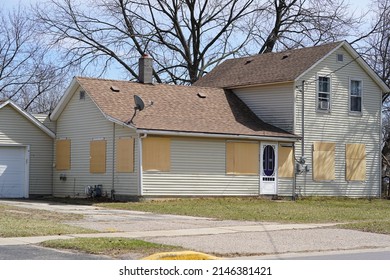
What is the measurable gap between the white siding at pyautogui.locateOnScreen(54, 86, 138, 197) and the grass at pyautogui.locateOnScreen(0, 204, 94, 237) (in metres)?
6.27

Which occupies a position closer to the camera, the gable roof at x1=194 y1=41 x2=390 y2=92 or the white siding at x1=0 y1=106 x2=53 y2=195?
the white siding at x1=0 y1=106 x2=53 y2=195

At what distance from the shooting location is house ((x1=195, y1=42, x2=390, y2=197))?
3381 cm

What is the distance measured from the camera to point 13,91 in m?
53.2

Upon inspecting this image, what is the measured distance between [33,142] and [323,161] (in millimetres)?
12647

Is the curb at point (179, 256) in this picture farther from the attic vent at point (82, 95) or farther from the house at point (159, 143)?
the attic vent at point (82, 95)

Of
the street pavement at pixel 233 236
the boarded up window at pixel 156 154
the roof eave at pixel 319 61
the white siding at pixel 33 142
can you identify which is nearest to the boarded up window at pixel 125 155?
the boarded up window at pixel 156 154

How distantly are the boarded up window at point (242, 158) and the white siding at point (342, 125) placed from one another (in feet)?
8.04

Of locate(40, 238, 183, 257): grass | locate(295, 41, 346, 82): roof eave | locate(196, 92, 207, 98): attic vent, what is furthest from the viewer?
locate(196, 92, 207, 98): attic vent

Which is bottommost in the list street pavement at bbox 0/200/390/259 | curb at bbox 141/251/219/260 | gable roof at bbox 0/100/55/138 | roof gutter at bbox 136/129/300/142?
street pavement at bbox 0/200/390/259

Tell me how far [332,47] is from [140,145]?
11002mm

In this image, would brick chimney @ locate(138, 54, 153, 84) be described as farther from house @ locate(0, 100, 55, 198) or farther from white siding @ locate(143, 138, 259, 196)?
white siding @ locate(143, 138, 259, 196)

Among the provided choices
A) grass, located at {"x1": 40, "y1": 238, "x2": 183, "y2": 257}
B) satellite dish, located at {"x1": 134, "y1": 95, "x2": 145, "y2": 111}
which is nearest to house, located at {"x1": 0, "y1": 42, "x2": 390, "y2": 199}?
satellite dish, located at {"x1": 134, "y1": 95, "x2": 145, "y2": 111}

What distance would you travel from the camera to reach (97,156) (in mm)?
31453

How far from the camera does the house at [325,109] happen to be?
1331 inches
